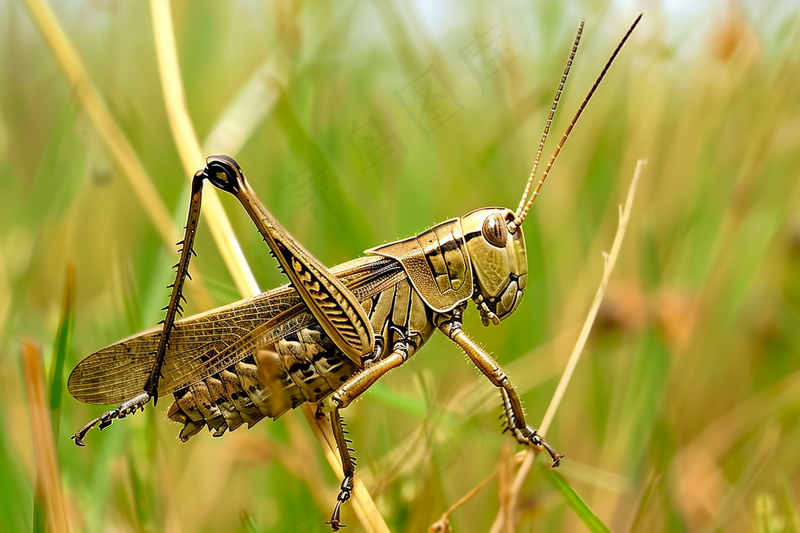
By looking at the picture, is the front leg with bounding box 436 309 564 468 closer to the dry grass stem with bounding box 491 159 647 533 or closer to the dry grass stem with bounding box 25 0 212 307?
the dry grass stem with bounding box 491 159 647 533

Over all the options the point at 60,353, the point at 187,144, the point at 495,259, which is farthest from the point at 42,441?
the point at 495,259

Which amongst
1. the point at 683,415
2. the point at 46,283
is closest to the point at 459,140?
the point at 683,415

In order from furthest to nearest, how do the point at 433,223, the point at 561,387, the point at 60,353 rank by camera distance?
the point at 433,223 → the point at 561,387 → the point at 60,353

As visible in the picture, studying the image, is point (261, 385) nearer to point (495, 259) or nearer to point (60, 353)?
point (60, 353)

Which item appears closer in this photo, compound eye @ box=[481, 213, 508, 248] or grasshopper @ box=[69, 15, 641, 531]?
grasshopper @ box=[69, 15, 641, 531]

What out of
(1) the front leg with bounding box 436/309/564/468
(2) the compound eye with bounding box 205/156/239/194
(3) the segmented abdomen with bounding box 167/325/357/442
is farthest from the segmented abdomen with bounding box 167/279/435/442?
(2) the compound eye with bounding box 205/156/239/194

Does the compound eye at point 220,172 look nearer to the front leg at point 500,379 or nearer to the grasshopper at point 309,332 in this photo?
the grasshopper at point 309,332
